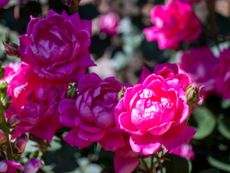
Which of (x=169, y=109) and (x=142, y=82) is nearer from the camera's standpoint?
(x=169, y=109)

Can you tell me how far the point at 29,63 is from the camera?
1414 mm

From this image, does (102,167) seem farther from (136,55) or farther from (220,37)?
(136,55)

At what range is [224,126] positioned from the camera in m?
2.37

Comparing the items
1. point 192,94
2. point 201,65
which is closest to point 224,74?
point 201,65

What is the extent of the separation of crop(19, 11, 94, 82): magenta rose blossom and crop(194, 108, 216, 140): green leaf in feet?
3.26

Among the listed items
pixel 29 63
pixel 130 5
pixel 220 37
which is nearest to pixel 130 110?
pixel 29 63

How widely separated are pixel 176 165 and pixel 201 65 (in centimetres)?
75

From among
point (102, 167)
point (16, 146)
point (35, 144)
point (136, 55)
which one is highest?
point (16, 146)

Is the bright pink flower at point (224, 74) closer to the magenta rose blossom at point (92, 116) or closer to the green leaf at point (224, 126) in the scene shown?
the green leaf at point (224, 126)

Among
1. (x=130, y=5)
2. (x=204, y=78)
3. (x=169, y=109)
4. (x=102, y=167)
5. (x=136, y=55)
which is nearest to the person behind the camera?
(x=169, y=109)

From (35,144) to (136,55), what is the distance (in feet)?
4.35

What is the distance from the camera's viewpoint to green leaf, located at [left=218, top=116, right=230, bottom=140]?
91.4 inches

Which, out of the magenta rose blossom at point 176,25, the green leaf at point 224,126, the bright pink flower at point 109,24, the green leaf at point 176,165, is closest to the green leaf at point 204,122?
the green leaf at point 224,126

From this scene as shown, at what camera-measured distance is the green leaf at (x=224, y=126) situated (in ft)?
7.61
